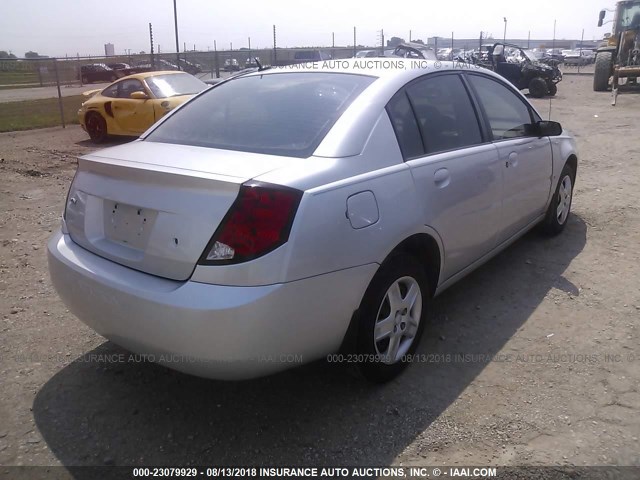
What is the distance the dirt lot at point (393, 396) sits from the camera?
256cm

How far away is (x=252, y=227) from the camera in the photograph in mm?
2293

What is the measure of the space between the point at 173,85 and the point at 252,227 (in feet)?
33.2

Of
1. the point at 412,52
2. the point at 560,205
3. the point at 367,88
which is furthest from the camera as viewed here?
the point at 412,52

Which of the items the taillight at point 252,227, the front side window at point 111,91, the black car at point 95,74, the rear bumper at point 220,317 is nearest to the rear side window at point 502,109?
the rear bumper at point 220,317

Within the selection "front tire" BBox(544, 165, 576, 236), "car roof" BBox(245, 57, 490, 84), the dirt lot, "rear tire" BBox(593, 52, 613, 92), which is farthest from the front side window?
"rear tire" BBox(593, 52, 613, 92)

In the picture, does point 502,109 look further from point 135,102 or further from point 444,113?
point 135,102

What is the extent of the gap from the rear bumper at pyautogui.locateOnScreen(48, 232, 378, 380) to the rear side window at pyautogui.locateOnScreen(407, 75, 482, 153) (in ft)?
3.53

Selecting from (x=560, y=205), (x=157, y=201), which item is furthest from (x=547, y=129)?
(x=157, y=201)

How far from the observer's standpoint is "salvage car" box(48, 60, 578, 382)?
2.31m

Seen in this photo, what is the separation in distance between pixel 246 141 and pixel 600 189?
559cm

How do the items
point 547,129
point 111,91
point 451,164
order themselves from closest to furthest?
point 451,164 < point 547,129 < point 111,91

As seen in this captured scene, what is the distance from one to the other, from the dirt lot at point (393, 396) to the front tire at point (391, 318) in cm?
15

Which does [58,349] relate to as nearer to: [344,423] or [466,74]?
[344,423]

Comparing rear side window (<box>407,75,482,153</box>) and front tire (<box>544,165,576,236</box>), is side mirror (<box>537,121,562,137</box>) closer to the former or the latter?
front tire (<box>544,165,576,236</box>)
